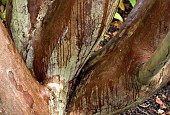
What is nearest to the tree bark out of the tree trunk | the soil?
the tree trunk

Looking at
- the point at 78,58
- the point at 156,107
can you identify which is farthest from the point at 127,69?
the point at 156,107

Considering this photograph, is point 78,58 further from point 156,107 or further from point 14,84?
point 156,107

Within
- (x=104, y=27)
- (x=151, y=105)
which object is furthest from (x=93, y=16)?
(x=151, y=105)

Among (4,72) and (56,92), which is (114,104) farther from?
(4,72)

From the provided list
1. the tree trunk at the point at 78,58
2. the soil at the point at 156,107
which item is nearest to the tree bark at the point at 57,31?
the tree trunk at the point at 78,58

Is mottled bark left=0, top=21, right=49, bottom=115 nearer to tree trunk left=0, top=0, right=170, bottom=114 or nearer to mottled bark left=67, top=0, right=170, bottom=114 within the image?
tree trunk left=0, top=0, right=170, bottom=114

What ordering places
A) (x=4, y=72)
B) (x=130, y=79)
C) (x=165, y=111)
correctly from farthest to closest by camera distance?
(x=165, y=111) < (x=130, y=79) < (x=4, y=72)
